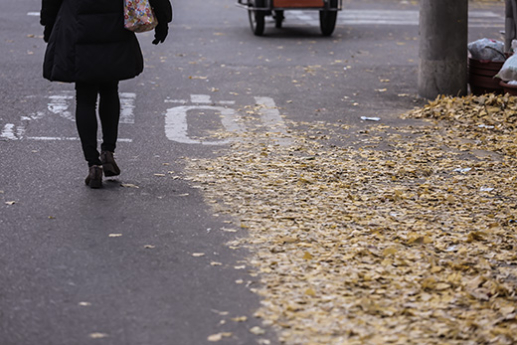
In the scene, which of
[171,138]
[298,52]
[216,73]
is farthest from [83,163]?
[298,52]

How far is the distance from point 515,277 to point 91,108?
10.4 feet

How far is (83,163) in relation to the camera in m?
6.78

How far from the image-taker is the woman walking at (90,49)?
5746mm

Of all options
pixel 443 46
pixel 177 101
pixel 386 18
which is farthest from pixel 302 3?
pixel 177 101

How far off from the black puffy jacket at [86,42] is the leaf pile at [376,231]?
112 centimetres

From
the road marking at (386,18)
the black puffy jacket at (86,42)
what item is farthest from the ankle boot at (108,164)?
the road marking at (386,18)

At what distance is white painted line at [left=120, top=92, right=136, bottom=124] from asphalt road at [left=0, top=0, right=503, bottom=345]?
21 mm

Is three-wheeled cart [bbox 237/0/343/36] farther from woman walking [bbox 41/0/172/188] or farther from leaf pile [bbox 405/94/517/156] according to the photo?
woman walking [bbox 41/0/172/188]

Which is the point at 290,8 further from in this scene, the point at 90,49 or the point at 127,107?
the point at 90,49

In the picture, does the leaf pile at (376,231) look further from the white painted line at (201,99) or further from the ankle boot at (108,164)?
the white painted line at (201,99)

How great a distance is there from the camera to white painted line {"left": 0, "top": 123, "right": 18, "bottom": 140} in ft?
25.2

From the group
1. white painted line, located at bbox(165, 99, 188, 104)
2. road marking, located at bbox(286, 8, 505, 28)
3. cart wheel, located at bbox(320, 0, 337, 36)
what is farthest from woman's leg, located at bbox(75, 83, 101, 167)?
road marking, located at bbox(286, 8, 505, 28)

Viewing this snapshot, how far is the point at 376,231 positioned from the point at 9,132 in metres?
4.20

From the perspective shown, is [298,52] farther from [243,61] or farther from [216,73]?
[216,73]
